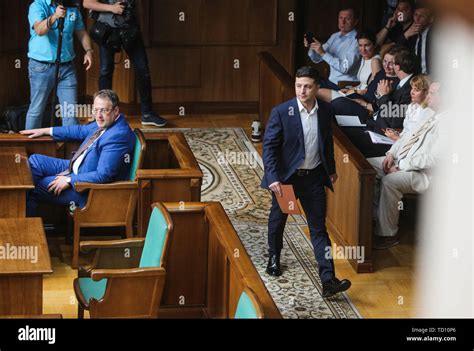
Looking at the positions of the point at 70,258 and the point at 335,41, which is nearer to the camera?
the point at 70,258

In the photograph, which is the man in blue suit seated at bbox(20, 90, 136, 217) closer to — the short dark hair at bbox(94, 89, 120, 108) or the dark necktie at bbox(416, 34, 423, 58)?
the short dark hair at bbox(94, 89, 120, 108)

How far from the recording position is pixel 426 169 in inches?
237

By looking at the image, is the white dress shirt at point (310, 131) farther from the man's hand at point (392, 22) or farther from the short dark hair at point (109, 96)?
the man's hand at point (392, 22)

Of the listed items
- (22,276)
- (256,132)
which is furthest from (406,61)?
(22,276)

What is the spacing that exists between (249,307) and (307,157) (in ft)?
7.67

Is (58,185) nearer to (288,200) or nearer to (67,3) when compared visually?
(288,200)

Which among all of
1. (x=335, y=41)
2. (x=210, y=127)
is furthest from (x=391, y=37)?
(x=210, y=127)

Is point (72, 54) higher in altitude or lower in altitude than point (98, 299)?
higher

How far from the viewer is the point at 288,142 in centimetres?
518

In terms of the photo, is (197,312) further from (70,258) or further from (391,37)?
(391,37)

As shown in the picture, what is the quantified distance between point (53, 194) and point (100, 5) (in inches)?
103

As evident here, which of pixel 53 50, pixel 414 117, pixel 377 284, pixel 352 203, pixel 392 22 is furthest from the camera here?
pixel 392 22

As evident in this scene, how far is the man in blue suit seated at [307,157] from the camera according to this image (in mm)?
5137

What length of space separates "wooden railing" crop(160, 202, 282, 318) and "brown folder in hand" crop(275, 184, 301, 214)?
0.61m
